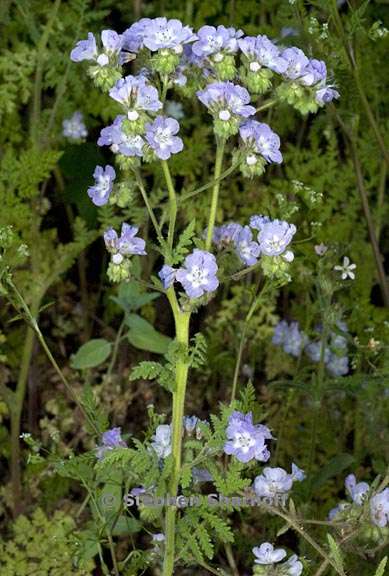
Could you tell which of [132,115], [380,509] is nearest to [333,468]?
[380,509]

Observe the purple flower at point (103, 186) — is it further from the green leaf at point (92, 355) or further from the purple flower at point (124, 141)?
the green leaf at point (92, 355)

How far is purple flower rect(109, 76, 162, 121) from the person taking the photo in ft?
5.33

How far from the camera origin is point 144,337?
2.48 m

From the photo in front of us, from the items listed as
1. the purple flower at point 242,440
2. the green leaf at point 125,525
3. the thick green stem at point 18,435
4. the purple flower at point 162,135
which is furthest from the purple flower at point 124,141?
the thick green stem at point 18,435

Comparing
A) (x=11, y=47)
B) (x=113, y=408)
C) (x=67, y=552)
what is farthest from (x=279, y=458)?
(x=11, y=47)

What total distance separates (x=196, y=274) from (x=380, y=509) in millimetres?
461

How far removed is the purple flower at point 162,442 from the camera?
71.9 inches

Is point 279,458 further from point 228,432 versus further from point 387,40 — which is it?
point 387,40

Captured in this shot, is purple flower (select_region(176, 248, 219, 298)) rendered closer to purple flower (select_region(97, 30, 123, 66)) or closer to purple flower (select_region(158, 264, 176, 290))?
purple flower (select_region(158, 264, 176, 290))

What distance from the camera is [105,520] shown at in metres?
1.97

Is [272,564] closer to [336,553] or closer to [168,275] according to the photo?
[336,553]

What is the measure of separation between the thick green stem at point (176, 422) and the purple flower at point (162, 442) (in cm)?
6

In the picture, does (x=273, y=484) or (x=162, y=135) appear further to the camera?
(x=273, y=484)

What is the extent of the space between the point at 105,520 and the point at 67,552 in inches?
11.6
